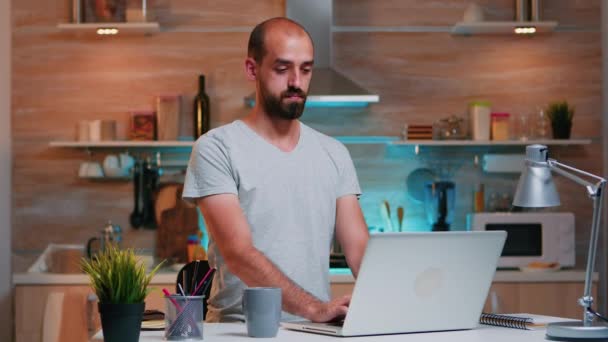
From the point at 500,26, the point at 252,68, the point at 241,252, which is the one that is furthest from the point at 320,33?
the point at 241,252

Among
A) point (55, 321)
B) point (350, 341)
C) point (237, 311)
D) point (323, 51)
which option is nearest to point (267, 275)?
point (237, 311)

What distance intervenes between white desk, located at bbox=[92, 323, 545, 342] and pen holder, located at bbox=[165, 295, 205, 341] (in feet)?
0.11

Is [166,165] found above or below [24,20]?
below

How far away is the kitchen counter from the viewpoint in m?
4.60

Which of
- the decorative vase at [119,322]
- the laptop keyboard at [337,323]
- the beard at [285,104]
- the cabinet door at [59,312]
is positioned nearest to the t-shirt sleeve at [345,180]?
the beard at [285,104]

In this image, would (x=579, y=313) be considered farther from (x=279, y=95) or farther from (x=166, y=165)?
(x=279, y=95)

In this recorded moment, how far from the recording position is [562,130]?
5.08m

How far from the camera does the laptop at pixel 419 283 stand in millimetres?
1982

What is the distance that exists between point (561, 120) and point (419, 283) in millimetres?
3231

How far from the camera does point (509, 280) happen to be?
15.3 feet

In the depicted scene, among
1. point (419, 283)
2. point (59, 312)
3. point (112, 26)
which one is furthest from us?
point (112, 26)

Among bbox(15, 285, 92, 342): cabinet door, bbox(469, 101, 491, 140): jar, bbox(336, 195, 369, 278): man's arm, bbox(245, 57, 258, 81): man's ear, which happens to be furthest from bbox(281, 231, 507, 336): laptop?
bbox(469, 101, 491, 140): jar

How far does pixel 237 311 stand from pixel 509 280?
2428 mm

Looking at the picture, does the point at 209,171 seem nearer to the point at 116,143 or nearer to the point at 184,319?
the point at 184,319
